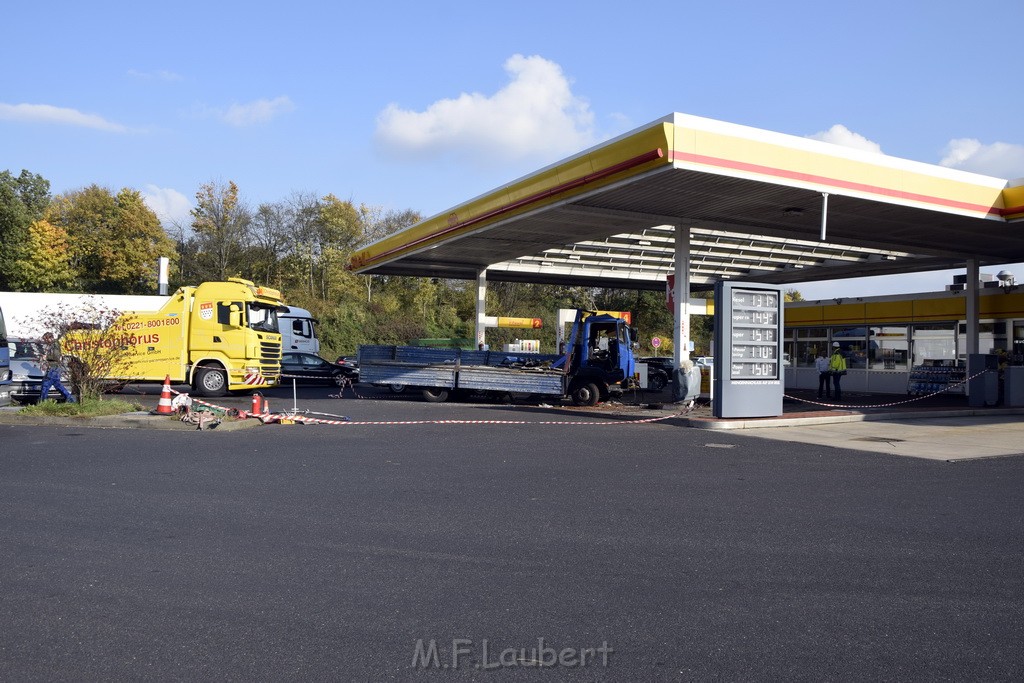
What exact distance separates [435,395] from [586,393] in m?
4.39

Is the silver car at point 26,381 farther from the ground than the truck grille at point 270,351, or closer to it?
closer to it

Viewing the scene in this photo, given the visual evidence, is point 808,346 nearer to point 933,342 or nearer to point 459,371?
point 933,342

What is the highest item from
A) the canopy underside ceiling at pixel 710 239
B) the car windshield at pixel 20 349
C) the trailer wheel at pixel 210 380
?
the canopy underside ceiling at pixel 710 239

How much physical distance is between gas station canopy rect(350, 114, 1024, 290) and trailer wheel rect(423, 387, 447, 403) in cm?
397

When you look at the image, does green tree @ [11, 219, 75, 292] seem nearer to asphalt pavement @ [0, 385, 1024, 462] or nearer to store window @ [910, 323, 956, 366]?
Answer: asphalt pavement @ [0, 385, 1024, 462]

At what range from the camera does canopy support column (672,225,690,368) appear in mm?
19078

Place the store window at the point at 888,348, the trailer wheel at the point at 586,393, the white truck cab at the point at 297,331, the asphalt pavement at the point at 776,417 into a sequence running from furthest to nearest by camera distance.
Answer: the white truck cab at the point at 297,331
the store window at the point at 888,348
the trailer wheel at the point at 586,393
the asphalt pavement at the point at 776,417

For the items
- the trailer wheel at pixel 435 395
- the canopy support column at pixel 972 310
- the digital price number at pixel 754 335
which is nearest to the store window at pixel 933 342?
the canopy support column at pixel 972 310

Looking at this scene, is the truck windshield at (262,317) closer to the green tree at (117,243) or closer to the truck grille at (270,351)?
the truck grille at (270,351)

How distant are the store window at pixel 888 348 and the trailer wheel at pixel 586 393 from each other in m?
11.4

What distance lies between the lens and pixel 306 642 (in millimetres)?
4391

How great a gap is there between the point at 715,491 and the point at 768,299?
8.89m

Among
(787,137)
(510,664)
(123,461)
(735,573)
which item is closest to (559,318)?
(787,137)

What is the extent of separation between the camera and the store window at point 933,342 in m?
25.6
